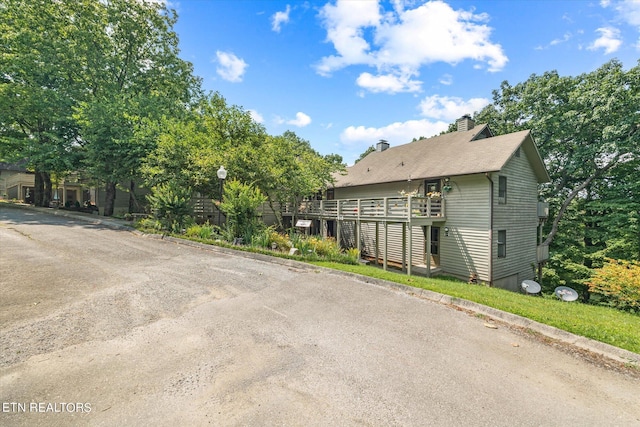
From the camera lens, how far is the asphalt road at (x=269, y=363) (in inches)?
109

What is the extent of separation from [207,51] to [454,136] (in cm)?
1409

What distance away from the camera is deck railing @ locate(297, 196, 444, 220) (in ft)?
40.9

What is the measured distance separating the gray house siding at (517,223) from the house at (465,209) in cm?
5

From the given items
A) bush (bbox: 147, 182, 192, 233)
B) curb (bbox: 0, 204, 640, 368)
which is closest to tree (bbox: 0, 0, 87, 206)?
bush (bbox: 147, 182, 192, 233)

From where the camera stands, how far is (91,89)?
2030 centimetres

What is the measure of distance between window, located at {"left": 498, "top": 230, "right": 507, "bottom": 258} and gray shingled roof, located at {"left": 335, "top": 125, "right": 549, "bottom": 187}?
11.3 feet

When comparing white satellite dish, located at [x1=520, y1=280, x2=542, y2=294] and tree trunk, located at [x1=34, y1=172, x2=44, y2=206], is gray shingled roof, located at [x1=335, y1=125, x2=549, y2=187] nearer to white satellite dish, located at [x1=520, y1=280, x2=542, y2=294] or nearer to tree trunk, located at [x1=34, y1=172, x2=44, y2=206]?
white satellite dish, located at [x1=520, y1=280, x2=542, y2=294]

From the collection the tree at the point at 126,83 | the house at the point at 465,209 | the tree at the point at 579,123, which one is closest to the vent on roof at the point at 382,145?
the house at the point at 465,209

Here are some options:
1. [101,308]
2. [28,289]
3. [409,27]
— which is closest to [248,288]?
[101,308]

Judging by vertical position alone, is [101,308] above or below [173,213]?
below

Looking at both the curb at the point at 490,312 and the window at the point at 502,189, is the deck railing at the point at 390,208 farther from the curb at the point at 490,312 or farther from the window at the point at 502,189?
the curb at the point at 490,312

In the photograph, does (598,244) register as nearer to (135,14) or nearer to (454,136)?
(454,136)

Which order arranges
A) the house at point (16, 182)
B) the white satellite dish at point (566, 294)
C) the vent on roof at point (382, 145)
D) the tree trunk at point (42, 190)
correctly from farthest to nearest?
the house at point (16, 182) → the tree trunk at point (42, 190) → the vent on roof at point (382, 145) → the white satellite dish at point (566, 294)

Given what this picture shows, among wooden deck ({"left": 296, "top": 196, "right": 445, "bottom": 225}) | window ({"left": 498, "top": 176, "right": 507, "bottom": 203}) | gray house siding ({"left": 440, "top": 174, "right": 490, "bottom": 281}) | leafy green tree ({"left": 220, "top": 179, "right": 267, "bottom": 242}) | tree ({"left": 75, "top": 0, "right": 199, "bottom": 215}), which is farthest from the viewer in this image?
tree ({"left": 75, "top": 0, "right": 199, "bottom": 215})
